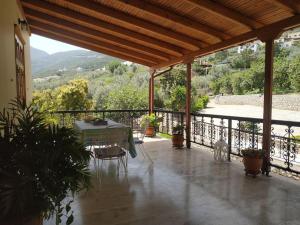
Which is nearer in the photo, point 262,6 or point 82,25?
point 262,6

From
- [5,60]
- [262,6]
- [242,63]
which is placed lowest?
[5,60]

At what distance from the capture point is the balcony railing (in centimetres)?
428

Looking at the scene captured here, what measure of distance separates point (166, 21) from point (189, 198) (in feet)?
10.1

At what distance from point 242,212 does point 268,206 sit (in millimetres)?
397

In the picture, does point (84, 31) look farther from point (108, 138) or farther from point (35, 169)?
point (35, 169)

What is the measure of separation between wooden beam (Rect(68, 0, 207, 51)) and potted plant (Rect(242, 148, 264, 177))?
8.31ft

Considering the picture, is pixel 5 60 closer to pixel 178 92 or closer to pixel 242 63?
pixel 178 92

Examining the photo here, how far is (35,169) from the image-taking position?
1.79 metres

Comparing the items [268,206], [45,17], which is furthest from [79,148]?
[45,17]

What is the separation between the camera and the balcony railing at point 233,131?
14.0 ft

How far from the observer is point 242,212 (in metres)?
2.92

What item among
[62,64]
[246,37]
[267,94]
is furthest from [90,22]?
[62,64]

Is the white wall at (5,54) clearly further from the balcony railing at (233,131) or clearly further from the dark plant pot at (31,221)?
the dark plant pot at (31,221)

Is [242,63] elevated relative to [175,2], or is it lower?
elevated
